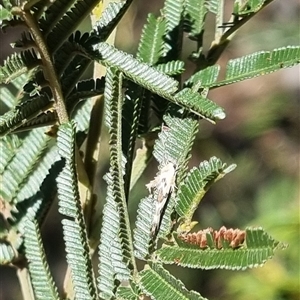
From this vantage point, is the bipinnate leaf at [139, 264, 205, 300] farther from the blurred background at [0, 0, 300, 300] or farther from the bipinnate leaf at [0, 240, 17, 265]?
the blurred background at [0, 0, 300, 300]

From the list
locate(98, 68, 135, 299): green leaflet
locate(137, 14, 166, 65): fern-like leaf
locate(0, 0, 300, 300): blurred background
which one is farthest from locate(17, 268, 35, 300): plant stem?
locate(0, 0, 300, 300): blurred background

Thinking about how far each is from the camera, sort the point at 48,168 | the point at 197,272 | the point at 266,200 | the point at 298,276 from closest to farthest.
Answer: the point at 48,168
the point at 298,276
the point at 266,200
the point at 197,272

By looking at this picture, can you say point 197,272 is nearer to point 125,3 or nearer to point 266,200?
point 266,200

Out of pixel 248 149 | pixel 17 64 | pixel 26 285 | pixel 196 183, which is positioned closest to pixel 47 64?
pixel 17 64

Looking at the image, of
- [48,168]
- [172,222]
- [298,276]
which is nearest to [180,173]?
[172,222]

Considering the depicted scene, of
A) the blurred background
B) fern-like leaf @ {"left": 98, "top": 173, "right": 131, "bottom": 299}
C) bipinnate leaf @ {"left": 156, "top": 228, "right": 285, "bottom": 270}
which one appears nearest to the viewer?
bipinnate leaf @ {"left": 156, "top": 228, "right": 285, "bottom": 270}

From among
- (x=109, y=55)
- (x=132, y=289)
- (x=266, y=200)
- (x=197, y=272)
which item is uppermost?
(x=266, y=200)
